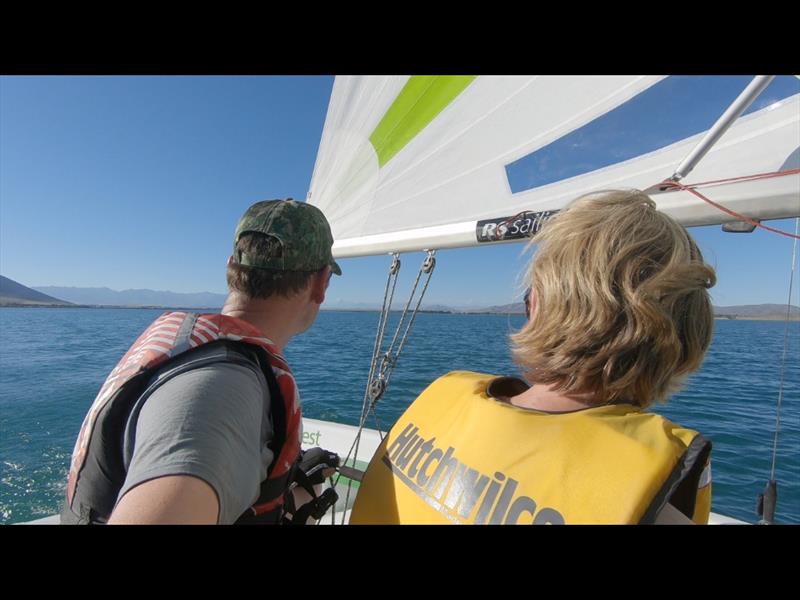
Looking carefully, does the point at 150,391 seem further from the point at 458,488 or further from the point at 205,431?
the point at 458,488

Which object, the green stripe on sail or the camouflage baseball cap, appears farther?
the green stripe on sail

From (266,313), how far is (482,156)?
2.17 metres

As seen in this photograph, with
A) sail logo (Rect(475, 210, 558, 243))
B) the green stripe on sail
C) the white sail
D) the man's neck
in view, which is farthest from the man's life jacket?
the green stripe on sail

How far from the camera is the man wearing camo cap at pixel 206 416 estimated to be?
0.67 m

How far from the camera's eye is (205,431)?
28.2 inches

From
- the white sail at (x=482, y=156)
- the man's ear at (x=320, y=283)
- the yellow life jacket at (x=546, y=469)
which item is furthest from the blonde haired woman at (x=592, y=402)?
the white sail at (x=482, y=156)

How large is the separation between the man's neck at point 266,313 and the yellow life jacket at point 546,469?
0.52 metres

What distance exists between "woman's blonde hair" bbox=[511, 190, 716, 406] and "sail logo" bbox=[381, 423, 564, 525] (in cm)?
29

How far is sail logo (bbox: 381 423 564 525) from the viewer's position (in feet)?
2.80

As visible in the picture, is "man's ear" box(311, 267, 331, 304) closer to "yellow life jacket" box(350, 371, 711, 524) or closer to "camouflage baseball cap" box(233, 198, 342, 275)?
"camouflage baseball cap" box(233, 198, 342, 275)

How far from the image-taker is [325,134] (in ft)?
13.1

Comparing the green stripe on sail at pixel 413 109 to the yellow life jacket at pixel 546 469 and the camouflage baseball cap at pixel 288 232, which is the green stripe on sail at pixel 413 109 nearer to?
the camouflage baseball cap at pixel 288 232

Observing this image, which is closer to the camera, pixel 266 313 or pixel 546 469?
pixel 546 469

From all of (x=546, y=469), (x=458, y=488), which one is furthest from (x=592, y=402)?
(x=458, y=488)
